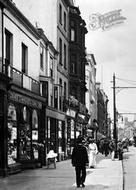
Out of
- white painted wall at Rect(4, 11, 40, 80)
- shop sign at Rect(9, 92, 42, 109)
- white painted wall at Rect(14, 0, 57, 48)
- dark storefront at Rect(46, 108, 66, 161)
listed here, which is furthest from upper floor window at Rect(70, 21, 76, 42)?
shop sign at Rect(9, 92, 42, 109)

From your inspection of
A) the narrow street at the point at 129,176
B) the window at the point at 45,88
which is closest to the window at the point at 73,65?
the narrow street at the point at 129,176

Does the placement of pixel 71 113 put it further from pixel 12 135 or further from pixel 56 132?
pixel 12 135

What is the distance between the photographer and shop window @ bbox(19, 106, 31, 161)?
73.3ft

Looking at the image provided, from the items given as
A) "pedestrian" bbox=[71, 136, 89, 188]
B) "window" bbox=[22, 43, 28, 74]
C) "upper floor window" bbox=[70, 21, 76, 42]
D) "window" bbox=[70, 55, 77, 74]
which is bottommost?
Result: "pedestrian" bbox=[71, 136, 89, 188]

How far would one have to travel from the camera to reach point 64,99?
123 ft

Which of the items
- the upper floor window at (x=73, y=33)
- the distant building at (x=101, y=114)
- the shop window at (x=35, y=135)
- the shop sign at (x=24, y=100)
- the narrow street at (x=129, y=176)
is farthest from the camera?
the distant building at (x=101, y=114)

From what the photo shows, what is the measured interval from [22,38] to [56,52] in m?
10.7

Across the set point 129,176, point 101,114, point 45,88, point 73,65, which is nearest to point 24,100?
point 129,176

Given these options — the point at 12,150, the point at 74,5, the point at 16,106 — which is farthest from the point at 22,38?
the point at 74,5

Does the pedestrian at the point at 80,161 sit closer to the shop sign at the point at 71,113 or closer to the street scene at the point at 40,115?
the street scene at the point at 40,115

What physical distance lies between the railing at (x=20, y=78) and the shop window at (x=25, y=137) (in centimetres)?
127

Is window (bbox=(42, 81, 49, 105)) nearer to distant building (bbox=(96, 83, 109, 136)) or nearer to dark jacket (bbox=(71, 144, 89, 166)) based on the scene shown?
dark jacket (bbox=(71, 144, 89, 166))

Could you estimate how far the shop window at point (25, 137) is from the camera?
2234 centimetres

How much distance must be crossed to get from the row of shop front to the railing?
1.76 ft
